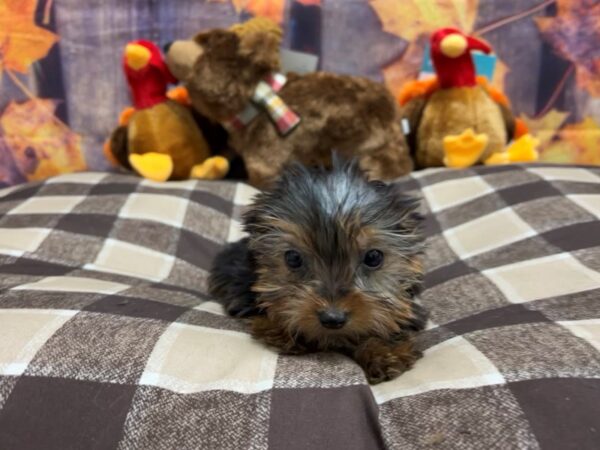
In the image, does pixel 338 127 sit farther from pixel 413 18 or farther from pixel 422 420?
pixel 422 420

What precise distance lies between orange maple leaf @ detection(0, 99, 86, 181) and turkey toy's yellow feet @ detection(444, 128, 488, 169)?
222 cm

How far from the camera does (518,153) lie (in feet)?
10.7

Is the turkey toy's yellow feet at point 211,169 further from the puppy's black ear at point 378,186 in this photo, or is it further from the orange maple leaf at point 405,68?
the puppy's black ear at point 378,186

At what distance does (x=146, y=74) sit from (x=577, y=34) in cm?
253

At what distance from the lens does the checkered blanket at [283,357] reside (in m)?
1.17

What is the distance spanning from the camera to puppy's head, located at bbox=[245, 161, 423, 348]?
1519 millimetres

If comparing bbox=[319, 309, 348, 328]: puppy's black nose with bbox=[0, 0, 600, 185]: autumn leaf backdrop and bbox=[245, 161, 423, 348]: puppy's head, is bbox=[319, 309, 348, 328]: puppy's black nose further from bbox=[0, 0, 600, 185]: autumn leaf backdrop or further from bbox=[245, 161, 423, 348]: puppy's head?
bbox=[0, 0, 600, 185]: autumn leaf backdrop

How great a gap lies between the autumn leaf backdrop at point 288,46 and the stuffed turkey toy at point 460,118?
343 millimetres

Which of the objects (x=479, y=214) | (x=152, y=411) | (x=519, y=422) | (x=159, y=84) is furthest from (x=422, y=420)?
(x=159, y=84)

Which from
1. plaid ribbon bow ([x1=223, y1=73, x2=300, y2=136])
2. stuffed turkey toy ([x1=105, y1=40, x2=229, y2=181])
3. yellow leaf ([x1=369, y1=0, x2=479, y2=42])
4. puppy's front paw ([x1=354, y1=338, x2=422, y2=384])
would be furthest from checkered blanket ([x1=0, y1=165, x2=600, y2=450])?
yellow leaf ([x1=369, y1=0, x2=479, y2=42])

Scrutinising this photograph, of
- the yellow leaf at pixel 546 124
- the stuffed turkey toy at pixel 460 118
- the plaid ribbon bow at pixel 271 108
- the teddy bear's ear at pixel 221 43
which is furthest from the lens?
the yellow leaf at pixel 546 124

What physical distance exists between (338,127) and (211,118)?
2.28 ft

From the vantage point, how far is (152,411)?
1.22 m

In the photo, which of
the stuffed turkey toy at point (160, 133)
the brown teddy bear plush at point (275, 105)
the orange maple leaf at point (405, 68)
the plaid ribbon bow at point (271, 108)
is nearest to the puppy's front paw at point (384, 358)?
the brown teddy bear plush at point (275, 105)
